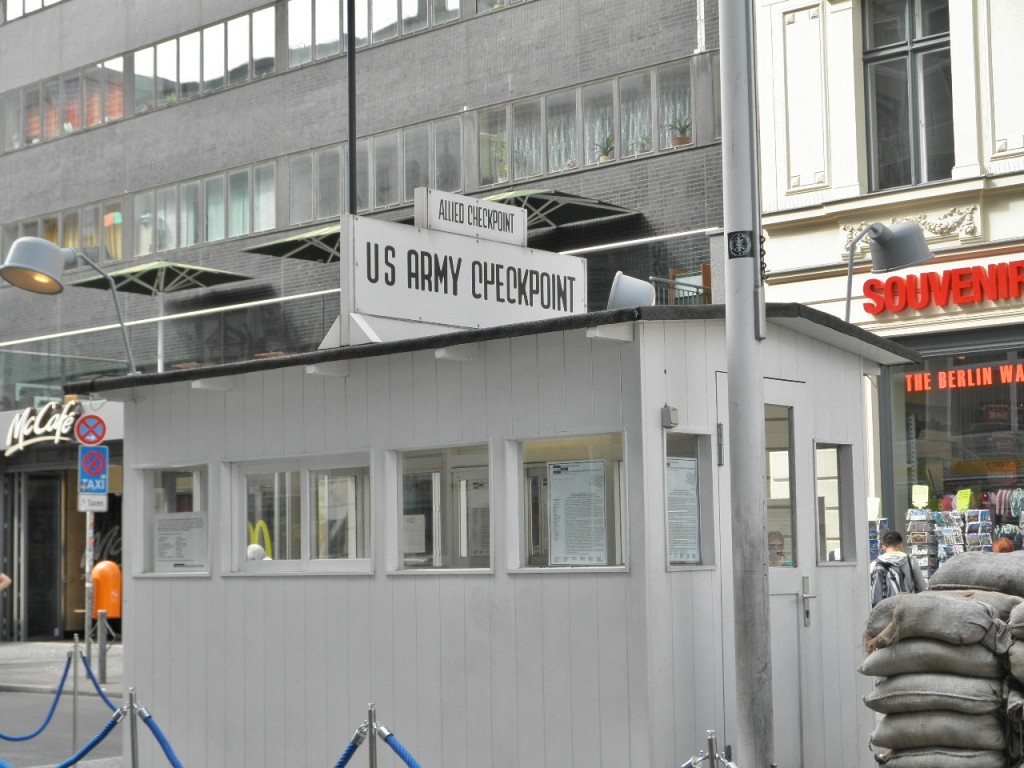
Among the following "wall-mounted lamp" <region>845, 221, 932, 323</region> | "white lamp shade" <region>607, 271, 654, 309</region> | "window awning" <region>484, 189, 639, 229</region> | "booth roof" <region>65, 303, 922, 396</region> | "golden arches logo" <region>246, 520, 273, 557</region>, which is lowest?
"golden arches logo" <region>246, 520, 273, 557</region>

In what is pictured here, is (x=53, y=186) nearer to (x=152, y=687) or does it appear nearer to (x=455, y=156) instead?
(x=455, y=156)

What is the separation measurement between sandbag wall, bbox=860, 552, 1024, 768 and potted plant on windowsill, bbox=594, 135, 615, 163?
17.6 meters

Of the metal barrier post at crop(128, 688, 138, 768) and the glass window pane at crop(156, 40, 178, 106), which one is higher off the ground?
the glass window pane at crop(156, 40, 178, 106)

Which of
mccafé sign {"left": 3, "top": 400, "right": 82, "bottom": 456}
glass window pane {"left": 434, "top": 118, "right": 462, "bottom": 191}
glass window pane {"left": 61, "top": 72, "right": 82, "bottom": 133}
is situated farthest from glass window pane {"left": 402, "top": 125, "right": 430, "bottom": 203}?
glass window pane {"left": 61, "top": 72, "right": 82, "bottom": 133}

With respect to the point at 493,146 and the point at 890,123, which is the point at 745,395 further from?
the point at 493,146

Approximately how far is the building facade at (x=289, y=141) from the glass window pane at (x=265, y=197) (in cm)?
6

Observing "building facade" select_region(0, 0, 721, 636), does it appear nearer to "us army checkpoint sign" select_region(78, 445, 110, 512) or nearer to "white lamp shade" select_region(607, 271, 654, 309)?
"us army checkpoint sign" select_region(78, 445, 110, 512)

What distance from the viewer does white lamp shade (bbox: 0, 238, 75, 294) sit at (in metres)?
17.4

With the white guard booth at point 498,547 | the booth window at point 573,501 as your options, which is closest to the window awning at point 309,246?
the white guard booth at point 498,547

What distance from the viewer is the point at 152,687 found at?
11.5 meters

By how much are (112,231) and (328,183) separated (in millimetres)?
6707

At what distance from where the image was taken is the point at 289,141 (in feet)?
100

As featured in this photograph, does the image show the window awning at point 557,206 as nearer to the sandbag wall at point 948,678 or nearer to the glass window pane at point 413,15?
the glass window pane at point 413,15

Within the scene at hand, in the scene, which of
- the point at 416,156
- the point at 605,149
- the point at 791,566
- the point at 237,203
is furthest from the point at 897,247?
the point at 237,203
